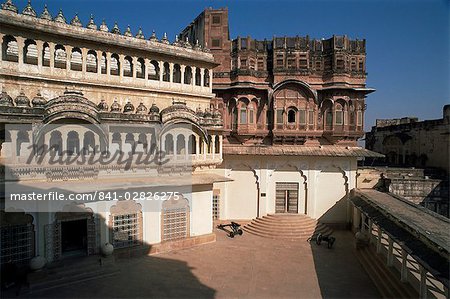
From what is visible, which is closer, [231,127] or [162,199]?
[162,199]

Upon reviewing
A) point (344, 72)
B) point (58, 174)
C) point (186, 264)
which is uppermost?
point (344, 72)

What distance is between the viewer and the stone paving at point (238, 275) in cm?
1219

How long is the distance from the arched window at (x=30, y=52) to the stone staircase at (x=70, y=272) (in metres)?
10.5

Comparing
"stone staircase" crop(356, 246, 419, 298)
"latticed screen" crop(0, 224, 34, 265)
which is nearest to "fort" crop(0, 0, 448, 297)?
"latticed screen" crop(0, 224, 34, 265)

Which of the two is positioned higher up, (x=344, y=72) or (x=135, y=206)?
(x=344, y=72)

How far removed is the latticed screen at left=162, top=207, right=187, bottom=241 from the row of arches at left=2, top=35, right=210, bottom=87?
8.48 metres

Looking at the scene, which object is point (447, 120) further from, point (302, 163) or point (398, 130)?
point (302, 163)

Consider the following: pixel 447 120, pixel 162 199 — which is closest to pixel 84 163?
pixel 162 199

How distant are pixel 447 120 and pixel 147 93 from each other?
26.6 m

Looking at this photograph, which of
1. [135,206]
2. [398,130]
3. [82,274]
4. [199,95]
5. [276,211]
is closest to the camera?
[82,274]

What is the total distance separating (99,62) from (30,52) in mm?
3749

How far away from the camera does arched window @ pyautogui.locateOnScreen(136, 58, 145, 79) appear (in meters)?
18.7

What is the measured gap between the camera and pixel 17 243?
13.1 m

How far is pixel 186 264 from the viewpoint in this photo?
49.5 ft
